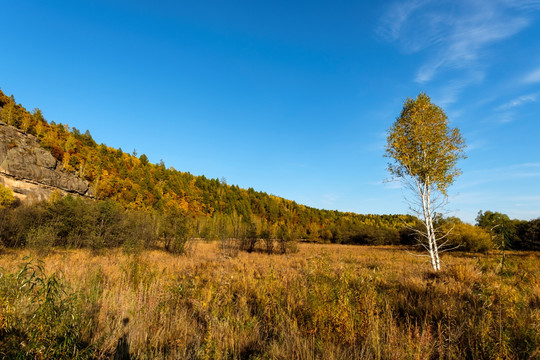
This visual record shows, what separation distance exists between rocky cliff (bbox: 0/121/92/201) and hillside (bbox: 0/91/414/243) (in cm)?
39

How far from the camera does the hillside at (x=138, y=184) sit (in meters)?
60.6

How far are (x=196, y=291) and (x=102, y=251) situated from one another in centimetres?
Result: 1491

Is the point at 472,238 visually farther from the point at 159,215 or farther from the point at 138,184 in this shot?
the point at 138,184

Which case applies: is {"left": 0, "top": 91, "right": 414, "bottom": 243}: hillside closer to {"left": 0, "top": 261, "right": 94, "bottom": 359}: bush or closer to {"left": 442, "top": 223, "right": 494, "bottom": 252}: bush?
{"left": 442, "top": 223, "right": 494, "bottom": 252}: bush

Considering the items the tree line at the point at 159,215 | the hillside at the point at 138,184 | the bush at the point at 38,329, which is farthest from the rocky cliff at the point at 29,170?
the bush at the point at 38,329

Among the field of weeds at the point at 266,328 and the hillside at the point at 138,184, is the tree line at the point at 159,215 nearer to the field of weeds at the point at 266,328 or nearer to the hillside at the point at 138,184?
the hillside at the point at 138,184

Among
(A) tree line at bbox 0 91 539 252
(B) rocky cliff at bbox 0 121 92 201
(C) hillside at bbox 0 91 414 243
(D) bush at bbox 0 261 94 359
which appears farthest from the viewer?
(C) hillside at bbox 0 91 414 243

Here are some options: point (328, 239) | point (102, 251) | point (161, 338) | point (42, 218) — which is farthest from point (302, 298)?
point (328, 239)

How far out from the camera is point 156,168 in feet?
293

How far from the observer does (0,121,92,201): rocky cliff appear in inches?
1811

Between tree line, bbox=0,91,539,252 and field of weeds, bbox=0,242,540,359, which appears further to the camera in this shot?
tree line, bbox=0,91,539,252

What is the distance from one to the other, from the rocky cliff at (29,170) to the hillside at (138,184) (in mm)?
386

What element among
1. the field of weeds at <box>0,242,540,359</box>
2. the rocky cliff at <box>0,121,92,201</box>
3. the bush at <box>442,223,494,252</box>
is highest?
the rocky cliff at <box>0,121,92,201</box>

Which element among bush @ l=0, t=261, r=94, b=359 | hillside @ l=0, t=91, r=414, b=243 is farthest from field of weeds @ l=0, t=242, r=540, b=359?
hillside @ l=0, t=91, r=414, b=243
